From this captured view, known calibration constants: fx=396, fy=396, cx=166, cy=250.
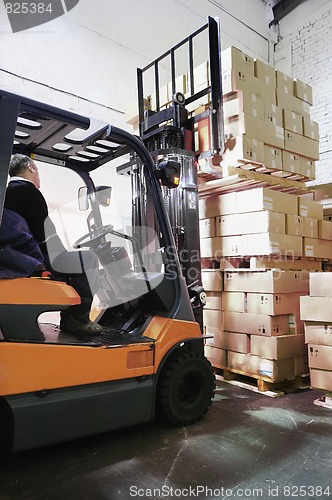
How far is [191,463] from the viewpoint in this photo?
102 inches

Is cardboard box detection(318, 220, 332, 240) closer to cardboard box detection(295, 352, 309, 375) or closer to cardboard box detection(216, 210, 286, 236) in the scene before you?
cardboard box detection(216, 210, 286, 236)

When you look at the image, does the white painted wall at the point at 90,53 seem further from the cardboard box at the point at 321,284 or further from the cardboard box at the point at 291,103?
the cardboard box at the point at 321,284

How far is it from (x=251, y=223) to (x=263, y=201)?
0.27m

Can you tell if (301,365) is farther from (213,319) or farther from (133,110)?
(133,110)

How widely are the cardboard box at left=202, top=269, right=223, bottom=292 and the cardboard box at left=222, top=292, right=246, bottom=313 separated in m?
0.12

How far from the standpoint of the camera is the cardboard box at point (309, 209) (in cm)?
477

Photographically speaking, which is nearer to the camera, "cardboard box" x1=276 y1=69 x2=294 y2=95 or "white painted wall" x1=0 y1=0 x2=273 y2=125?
"cardboard box" x1=276 y1=69 x2=294 y2=95

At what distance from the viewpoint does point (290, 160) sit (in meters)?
4.66

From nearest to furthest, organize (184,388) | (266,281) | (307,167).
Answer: (184,388) < (266,281) < (307,167)

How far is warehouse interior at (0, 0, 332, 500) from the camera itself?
247 centimetres

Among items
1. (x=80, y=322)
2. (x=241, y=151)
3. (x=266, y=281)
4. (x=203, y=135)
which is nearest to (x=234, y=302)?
(x=266, y=281)

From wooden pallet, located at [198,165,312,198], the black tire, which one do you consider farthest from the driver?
wooden pallet, located at [198,165,312,198]

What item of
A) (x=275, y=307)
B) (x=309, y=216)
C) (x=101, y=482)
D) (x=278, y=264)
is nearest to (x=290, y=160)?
(x=309, y=216)

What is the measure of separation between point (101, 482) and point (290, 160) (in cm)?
383
